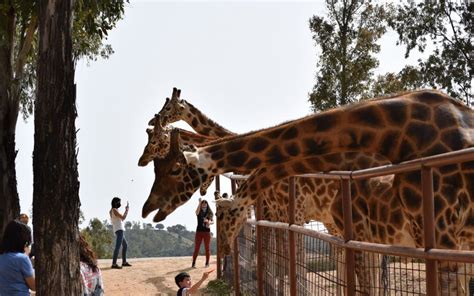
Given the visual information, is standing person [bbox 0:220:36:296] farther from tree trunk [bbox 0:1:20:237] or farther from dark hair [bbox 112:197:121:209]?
dark hair [bbox 112:197:121:209]

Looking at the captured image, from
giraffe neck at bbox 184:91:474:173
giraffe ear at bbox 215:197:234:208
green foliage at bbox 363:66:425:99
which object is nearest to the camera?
giraffe neck at bbox 184:91:474:173

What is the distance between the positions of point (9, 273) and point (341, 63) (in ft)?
68.1

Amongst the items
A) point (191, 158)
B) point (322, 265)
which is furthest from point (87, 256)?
point (322, 265)

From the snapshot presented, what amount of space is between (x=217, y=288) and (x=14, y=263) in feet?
23.1

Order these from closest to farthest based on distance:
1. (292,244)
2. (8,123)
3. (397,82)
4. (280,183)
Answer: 1. (292,244)
2. (280,183)
3. (8,123)
4. (397,82)

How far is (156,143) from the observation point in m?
12.9

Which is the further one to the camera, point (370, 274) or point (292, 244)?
point (292, 244)

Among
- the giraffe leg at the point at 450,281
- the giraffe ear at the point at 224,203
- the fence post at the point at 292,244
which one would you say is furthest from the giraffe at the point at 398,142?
the fence post at the point at 292,244

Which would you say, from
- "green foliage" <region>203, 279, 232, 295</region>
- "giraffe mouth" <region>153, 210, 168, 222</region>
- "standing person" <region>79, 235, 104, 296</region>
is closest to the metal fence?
"green foliage" <region>203, 279, 232, 295</region>

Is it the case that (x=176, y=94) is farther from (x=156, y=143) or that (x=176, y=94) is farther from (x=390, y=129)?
(x=390, y=129)

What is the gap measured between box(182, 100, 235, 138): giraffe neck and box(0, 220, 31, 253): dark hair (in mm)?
6477

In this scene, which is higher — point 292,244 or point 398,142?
point 398,142

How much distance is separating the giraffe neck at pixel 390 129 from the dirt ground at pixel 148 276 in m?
6.46

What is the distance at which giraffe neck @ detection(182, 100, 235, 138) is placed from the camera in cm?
1367
